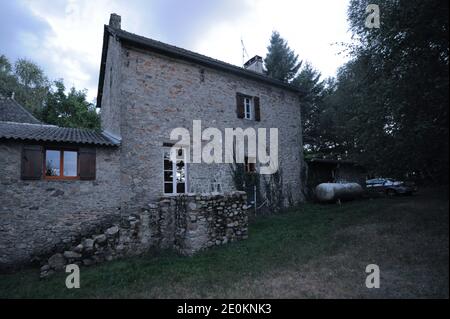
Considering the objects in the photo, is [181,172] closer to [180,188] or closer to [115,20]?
[180,188]

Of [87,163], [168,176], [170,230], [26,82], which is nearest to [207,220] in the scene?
[170,230]

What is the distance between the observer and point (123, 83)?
28.4 ft

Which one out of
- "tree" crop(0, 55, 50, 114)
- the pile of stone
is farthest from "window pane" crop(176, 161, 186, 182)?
"tree" crop(0, 55, 50, 114)

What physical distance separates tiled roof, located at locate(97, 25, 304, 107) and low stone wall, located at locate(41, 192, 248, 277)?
559 centimetres

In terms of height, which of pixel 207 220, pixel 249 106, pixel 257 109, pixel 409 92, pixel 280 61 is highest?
pixel 280 61

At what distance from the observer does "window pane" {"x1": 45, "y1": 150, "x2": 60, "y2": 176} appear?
7.26m

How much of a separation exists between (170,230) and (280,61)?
20.3 m

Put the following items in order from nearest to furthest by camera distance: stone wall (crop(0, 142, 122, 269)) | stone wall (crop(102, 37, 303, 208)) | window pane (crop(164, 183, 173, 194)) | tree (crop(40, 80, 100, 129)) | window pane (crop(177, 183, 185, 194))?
stone wall (crop(0, 142, 122, 269)) < stone wall (crop(102, 37, 303, 208)) < window pane (crop(164, 183, 173, 194)) < window pane (crop(177, 183, 185, 194)) < tree (crop(40, 80, 100, 129))

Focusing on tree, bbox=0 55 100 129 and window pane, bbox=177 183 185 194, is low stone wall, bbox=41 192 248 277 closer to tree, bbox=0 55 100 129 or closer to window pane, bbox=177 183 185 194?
window pane, bbox=177 183 185 194

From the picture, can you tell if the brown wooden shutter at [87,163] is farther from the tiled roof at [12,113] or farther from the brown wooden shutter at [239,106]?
the tiled roof at [12,113]

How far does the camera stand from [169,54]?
31.5 feet

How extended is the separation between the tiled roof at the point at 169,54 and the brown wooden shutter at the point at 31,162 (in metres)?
4.59

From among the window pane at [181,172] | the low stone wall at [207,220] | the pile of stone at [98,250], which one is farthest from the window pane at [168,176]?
the pile of stone at [98,250]

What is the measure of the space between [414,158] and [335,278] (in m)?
4.14
